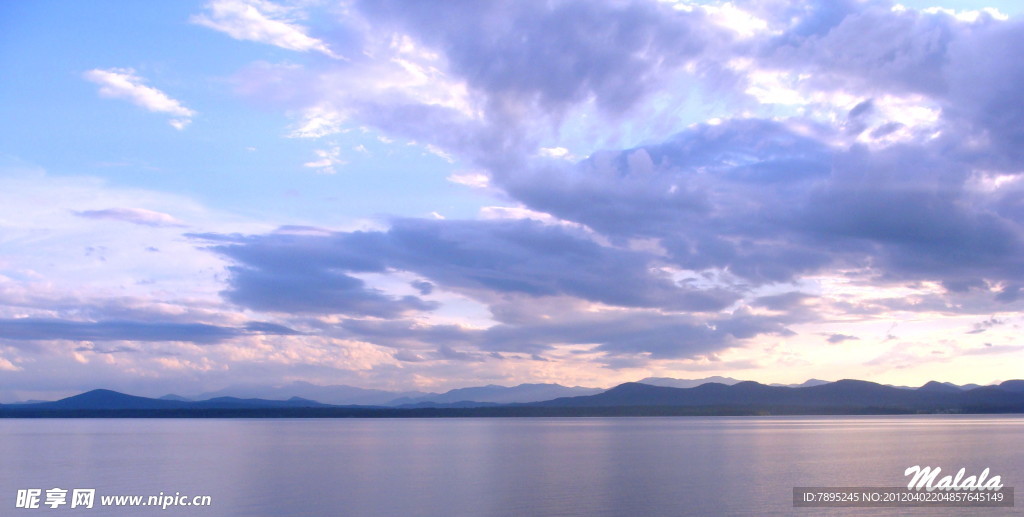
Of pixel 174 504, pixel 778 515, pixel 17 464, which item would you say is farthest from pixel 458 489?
pixel 17 464

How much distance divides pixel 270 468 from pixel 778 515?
109 feet

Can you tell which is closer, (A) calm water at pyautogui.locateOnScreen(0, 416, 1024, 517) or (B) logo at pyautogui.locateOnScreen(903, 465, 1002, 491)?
(A) calm water at pyautogui.locateOnScreen(0, 416, 1024, 517)

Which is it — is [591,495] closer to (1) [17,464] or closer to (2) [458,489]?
(2) [458,489]

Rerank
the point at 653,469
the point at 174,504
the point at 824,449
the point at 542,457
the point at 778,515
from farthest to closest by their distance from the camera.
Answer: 1. the point at 824,449
2. the point at 542,457
3. the point at 653,469
4. the point at 174,504
5. the point at 778,515

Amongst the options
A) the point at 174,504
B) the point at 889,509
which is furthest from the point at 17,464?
the point at 889,509

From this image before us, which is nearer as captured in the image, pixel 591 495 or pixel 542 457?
pixel 591 495

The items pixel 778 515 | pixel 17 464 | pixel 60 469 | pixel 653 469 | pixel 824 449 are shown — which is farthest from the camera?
pixel 824 449

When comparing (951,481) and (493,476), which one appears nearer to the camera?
(951,481)

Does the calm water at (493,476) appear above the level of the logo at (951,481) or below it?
below

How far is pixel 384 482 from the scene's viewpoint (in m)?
41.2

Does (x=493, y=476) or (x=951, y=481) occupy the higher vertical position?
(x=951, y=481)

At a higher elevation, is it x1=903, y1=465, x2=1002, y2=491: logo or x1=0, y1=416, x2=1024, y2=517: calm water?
x1=903, y1=465, x2=1002, y2=491: logo

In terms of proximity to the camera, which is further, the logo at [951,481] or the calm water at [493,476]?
the logo at [951,481]

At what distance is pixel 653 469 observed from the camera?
47.7 m
